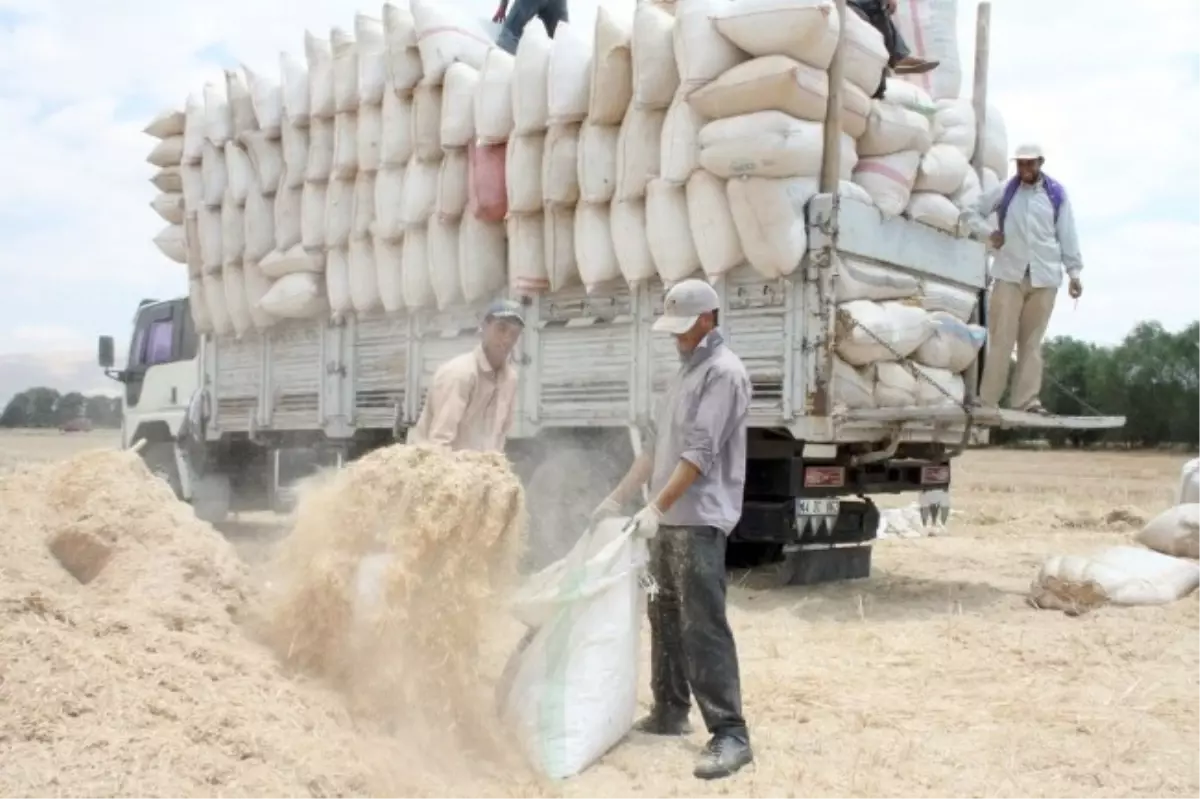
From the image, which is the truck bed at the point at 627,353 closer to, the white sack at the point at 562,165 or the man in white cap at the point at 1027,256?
the man in white cap at the point at 1027,256

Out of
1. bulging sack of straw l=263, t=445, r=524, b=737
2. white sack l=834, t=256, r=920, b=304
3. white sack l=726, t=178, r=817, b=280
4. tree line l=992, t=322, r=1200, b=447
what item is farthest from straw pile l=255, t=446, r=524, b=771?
tree line l=992, t=322, r=1200, b=447

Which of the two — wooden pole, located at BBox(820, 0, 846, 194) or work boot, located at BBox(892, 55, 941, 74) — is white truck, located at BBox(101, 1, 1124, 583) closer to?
wooden pole, located at BBox(820, 0, 846, 194)

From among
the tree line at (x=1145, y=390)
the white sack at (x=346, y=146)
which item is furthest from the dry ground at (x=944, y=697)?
the tree line at (x=1145, y=390)

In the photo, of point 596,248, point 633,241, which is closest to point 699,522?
point 633,241

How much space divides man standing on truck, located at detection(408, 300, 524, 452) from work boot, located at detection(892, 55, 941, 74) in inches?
161

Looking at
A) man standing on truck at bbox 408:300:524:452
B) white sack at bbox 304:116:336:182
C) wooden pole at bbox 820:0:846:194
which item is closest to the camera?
man standing on truck at bbox 408:300:524:452

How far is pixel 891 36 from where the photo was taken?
7.57 m

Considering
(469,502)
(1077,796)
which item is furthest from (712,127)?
(1077,796)

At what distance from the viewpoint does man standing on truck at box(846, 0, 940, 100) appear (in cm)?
740

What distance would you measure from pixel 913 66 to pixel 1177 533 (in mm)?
3443

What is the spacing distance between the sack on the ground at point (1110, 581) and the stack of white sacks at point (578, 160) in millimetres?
1258

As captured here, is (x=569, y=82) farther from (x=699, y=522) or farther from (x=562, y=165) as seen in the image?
(x=699, y=522)

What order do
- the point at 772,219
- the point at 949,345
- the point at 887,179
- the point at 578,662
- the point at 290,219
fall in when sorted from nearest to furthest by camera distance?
1. the point at 578,662
2. the point at 772,219
3. the point at 887,179
4. the point at 949,345
5. the point at 290,219

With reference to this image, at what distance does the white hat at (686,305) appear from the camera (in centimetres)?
404
